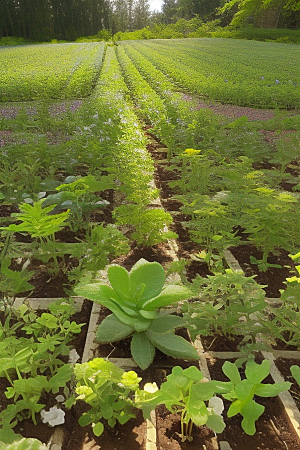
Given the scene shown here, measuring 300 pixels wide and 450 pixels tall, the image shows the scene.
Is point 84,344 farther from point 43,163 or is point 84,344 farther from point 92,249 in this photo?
point 43,163

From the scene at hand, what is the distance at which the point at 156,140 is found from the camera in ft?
21.0

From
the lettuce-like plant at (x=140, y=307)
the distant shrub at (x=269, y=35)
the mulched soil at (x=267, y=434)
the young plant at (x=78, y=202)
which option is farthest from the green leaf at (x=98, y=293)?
the distant shrub at (x=269, y=35)

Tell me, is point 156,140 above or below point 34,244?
below

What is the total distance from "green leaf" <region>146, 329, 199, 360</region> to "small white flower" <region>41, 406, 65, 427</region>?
562mm

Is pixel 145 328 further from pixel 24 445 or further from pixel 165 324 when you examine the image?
pixel 24 445

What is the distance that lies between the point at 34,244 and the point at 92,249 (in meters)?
0.45

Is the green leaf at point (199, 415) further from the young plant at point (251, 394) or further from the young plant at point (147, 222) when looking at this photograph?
the young plant at point (147, 222)

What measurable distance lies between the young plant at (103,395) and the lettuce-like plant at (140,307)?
316 millimetres

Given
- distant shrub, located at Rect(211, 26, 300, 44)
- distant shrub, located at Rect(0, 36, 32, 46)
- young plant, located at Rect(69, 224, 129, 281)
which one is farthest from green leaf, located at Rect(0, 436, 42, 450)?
distant shrub, located at Rect(0, 36, 32, 46)

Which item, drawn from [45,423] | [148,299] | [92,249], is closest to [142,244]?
[92,249]

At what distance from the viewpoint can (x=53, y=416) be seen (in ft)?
4.85

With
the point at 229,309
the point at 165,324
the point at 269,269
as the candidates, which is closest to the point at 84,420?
the point at 165,324

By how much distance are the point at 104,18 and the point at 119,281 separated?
256ft

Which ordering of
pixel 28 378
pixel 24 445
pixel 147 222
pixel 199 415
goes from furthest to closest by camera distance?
pixel 147 222
pixel 28 378
pixel 199 415
pixel 24 445
